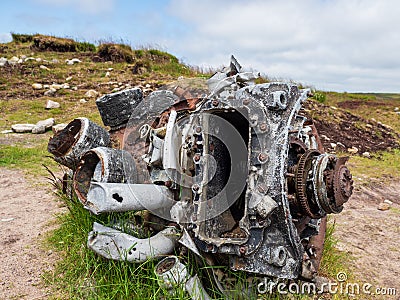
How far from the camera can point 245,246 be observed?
8.04 feet

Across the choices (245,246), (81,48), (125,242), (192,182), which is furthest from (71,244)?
(81,48)

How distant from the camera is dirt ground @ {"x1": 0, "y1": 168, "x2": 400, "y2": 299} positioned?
3.31 meters

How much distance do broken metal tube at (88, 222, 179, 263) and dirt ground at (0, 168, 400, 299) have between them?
0.62 metres

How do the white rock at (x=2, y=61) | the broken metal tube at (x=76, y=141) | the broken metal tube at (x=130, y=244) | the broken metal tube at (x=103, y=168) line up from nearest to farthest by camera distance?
the broken metal tube at (x=130, y=244)
the broken metal tube at (x=103, y=168)
the broken metal tube at (x=76, y=141)
the white rock at (x=2, y=61)

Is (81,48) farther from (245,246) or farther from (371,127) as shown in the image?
(245,246)

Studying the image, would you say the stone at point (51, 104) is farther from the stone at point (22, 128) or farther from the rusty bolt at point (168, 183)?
the rusty bolt at point (168, 183)

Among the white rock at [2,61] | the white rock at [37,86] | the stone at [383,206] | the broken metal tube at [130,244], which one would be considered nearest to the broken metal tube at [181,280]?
the broken metal tube at [130,244]

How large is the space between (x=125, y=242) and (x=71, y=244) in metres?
0.89

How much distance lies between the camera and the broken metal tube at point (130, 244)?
286cm

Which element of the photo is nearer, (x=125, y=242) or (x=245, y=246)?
(x=245, y=246)

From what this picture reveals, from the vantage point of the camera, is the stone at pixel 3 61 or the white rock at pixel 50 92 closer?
the white rock at pixel 50 92

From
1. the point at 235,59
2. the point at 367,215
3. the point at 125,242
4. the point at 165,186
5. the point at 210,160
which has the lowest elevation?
the point at 367,215

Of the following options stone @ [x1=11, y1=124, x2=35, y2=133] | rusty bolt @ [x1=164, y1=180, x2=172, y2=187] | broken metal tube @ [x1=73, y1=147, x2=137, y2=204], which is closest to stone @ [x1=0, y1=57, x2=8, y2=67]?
stone @ [x1=11, y1=124, x2=35, y2=133]

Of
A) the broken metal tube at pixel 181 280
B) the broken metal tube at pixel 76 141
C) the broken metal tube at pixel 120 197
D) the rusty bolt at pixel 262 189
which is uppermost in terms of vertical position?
the broken metal tube at pixel 76 141
